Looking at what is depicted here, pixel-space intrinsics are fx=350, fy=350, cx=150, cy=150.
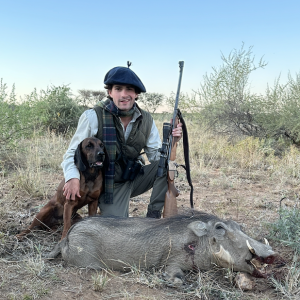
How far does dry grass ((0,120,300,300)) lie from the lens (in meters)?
2.88

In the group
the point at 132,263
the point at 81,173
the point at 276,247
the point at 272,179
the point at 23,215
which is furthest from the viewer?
the point at 272,179

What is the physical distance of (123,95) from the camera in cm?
443

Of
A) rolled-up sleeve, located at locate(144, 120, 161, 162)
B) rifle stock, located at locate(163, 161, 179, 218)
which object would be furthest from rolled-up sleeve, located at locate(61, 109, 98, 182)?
rifle stock, located at locate(163, 161, 179, 218)

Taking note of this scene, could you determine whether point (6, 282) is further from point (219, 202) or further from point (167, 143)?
point (219, 202)

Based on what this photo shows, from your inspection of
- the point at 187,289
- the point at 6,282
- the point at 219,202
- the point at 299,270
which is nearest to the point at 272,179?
the point at 219,202

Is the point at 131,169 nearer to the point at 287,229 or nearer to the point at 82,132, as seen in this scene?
the point at 82,132

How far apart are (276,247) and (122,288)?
183cm

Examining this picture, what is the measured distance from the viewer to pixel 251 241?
2.90 m

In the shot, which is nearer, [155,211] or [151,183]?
[155,211]

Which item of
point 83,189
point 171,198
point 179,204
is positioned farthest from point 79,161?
point 179,204

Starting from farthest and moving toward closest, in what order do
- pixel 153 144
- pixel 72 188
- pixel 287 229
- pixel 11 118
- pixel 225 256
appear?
1. pixel 11 118
2. pixel 153 144
3. pixel 72 188
4. pixel 287 229
5. pixel 225 256

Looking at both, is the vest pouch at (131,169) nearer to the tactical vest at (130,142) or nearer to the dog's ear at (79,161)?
the tactical vest at (130,142)

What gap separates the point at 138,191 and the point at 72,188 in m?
1.31

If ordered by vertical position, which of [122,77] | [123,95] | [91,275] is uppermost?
[122,77]
